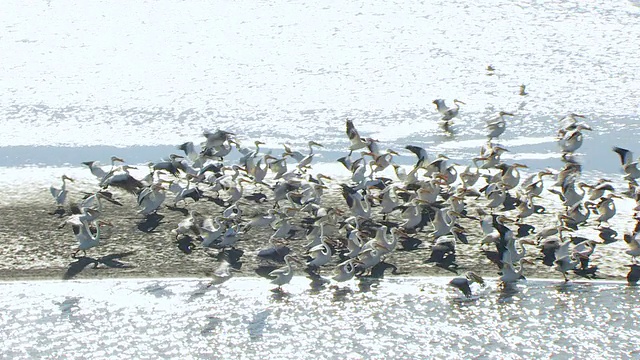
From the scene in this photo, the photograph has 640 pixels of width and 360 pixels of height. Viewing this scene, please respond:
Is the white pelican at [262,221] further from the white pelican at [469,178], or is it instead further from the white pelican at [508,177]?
the white pelican at [508,177]

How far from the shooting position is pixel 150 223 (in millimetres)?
14562

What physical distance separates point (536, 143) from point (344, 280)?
22.6ft

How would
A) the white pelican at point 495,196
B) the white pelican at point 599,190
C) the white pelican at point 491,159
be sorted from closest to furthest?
1. the white pelican at point 495,196
2. the white pelican at point 599,190
3. the white pelican at point 491,159

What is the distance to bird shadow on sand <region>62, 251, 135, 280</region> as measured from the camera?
42.5ft

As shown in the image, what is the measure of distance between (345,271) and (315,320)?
100 centimetres

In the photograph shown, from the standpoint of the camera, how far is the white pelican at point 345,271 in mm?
12203

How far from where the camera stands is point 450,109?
1842 cm

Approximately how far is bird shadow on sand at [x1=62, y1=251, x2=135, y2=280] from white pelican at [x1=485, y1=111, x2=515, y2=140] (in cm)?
724

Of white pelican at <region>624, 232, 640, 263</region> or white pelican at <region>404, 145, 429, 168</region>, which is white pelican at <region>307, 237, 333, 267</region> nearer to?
white pelican at <region>404, 145, 429, 168</region>

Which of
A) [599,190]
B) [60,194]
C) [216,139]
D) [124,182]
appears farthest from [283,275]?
[599,190]

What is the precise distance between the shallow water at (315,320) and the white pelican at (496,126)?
18.4 feet

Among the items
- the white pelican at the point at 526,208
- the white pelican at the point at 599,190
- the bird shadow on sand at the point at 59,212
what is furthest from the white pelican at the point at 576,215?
the bird shadow on sand at the point at 59,212

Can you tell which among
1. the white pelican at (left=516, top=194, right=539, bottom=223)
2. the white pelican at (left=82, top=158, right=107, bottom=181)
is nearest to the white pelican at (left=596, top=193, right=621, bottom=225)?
the white pelican at (left=516, top=194, right=539, bottom=223)

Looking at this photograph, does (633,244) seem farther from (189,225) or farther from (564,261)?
(189,225)
